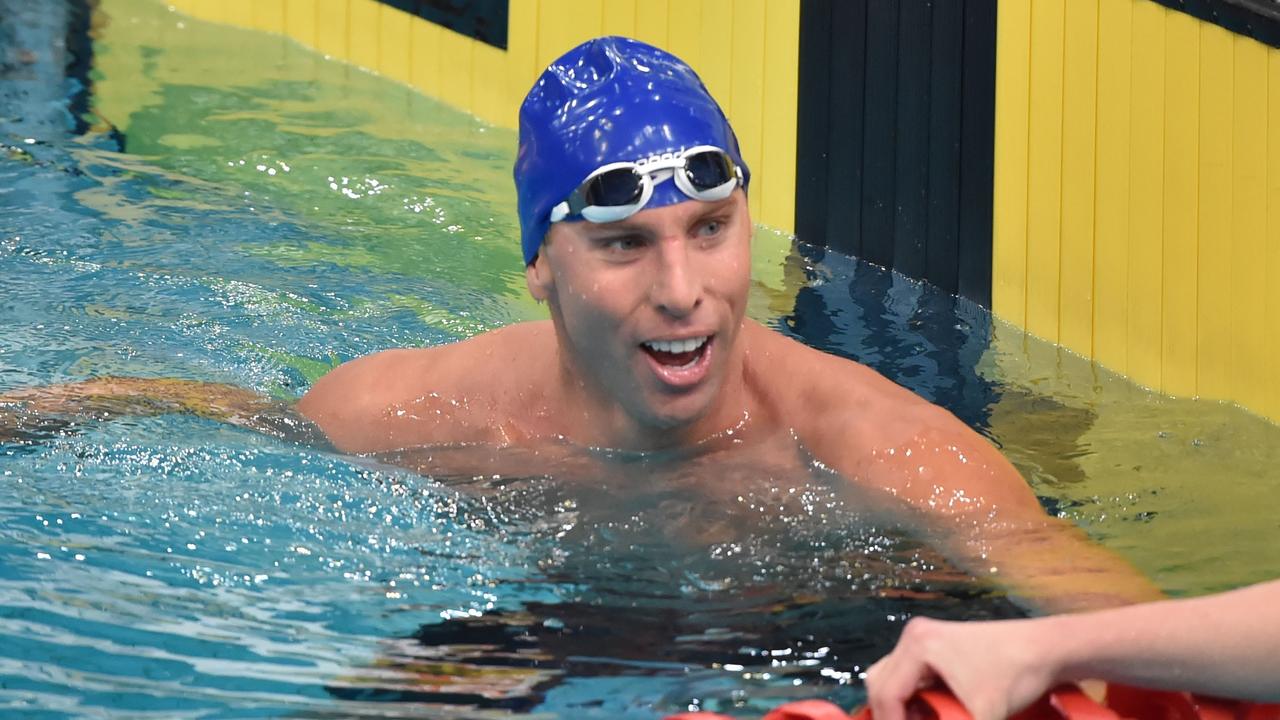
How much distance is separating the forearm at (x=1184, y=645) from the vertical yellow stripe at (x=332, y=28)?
6.35 m

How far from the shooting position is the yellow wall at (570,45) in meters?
5.88

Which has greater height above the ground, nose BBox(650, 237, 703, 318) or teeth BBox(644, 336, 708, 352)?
nose BBox(650, 237, 703, 318)

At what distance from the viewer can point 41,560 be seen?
2750mm

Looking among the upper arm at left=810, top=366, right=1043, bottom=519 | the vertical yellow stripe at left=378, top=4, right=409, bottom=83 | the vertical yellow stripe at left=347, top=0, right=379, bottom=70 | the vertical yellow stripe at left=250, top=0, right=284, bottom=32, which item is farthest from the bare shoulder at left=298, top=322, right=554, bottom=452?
the vertical yellow stripe at left=250, top=0, right=284, bottom=32

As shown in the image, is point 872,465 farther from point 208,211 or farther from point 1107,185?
point 208,211

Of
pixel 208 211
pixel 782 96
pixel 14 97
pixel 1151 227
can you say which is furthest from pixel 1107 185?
pixel 14 97

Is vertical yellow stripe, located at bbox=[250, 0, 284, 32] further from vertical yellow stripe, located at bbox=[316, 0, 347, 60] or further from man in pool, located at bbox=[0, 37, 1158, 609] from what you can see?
man in pool, located at bbox=[0, 37, 1158, 609]

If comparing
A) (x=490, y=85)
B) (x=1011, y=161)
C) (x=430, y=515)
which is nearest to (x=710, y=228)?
(x=430, y=515)

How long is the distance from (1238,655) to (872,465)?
1.12 meters

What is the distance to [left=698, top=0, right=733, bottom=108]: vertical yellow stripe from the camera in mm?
6105

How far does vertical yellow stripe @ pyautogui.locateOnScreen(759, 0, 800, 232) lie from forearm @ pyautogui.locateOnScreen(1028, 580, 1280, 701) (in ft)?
13.6

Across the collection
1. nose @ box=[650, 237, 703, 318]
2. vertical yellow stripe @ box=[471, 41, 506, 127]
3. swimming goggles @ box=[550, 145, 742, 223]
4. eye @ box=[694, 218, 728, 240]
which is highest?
swimming goggles @ box=[550, 145, 742, 223]

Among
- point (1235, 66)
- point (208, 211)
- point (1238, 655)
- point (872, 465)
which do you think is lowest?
point (208, 211)

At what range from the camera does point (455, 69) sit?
23.8 ft
